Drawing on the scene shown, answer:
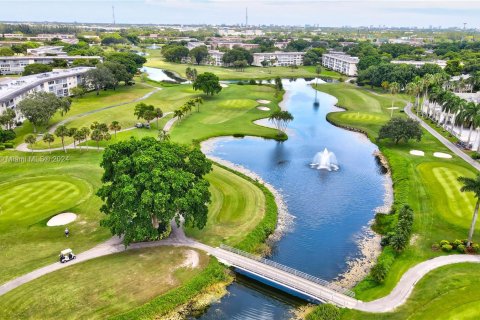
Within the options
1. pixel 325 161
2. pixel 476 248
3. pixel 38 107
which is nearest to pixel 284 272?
pixel 476 248

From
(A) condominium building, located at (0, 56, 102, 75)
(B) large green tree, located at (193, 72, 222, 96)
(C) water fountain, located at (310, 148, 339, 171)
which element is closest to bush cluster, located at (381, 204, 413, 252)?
(C) water fountain, located at (310, 148, 339, 171)

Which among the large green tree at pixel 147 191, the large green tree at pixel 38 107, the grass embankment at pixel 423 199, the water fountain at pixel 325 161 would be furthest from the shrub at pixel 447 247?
the large green tree at pixel 38 107

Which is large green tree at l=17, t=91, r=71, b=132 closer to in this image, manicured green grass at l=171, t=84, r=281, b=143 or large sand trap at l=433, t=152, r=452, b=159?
manicured green grass at l=171, t=84, r=281, b=143

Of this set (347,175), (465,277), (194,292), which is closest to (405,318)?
(465,277)

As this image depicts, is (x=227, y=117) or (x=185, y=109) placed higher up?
(x=185, y=109)

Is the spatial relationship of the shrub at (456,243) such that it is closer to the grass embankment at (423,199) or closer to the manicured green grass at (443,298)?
the grass embankment at (423,199)

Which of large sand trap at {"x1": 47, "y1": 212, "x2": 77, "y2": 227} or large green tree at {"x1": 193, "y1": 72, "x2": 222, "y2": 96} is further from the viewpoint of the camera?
large green tree at {"x1": 193, "y1": 72, "x2": 222, "y2": 96}

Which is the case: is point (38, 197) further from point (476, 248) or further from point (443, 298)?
point (476, 248)

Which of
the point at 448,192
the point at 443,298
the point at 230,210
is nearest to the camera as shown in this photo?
the point at 443,298
